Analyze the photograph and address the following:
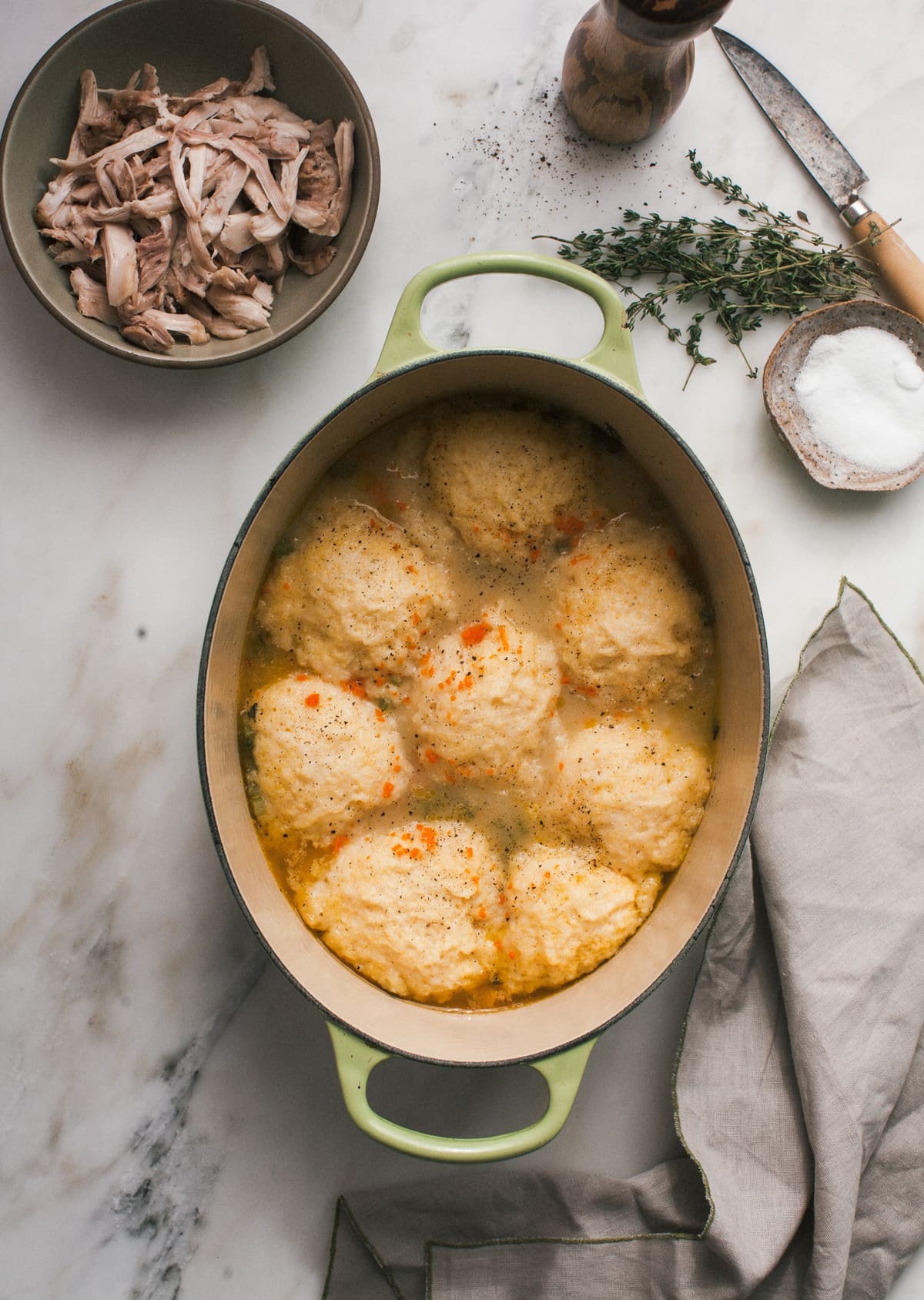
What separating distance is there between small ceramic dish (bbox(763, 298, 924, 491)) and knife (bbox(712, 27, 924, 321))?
0.09 meters

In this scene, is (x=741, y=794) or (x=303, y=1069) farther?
(x=303, y=1069)

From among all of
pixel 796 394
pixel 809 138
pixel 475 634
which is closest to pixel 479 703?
pixel 475 634

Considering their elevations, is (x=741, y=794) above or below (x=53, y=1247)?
above

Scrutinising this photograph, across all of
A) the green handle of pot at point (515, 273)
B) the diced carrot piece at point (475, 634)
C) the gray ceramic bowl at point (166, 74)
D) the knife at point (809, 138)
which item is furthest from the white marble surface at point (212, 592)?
the diced carrot piece at point (475, 634)

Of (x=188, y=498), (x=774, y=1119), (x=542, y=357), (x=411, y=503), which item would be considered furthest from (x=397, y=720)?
(x=774, y=1119)

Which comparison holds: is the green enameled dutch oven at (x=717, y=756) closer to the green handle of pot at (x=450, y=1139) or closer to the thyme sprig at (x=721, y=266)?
the green handle of pot at (x=450, y=1139)

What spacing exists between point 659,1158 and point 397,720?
975 millimetres

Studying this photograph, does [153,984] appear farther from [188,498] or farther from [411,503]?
[411,503]

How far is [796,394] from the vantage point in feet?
5.62

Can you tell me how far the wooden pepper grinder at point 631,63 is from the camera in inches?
55.3

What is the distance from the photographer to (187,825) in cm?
178

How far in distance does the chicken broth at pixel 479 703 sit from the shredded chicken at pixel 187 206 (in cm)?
36

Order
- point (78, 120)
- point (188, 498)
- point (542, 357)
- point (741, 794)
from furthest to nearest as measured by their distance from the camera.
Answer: point (188, 498)
point (78, 120)
point (741, 794)
point (542, 357)

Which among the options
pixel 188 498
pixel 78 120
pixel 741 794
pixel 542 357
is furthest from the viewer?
pixel 188 498
